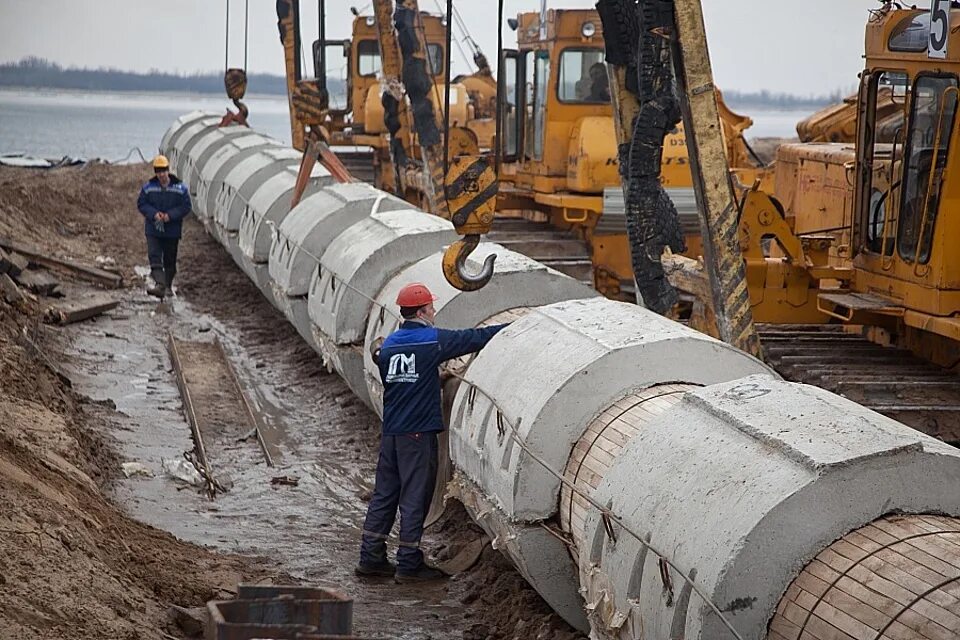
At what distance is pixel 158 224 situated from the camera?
52.8 feet

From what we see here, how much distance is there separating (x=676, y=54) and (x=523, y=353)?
2.21 m

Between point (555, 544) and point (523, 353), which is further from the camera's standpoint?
point (523, 353)

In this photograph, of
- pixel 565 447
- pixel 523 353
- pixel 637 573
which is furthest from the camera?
pixel 523 353

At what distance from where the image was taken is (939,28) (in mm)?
7137

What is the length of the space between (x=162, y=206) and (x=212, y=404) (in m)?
5.40

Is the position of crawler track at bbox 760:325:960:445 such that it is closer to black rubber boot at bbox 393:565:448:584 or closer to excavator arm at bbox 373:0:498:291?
excavator arm at bbox 373:0:498:291

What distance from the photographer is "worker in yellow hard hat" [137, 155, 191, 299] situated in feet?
52.8

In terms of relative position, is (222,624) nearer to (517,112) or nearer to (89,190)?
(517,112)

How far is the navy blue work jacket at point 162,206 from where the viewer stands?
1611 centimetres

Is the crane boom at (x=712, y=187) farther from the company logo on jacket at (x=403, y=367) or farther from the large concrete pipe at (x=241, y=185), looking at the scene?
the large concrete pipe at (x=241, y=185)

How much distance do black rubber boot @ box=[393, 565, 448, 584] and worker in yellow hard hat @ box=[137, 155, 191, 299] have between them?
932 centimetres

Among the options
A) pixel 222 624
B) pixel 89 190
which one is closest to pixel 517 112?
pixel 222 624

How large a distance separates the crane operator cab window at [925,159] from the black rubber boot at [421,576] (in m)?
3.13

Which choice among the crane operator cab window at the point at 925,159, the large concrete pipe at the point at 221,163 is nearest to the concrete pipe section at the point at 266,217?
the large concrete pipe at the point at 221,163
